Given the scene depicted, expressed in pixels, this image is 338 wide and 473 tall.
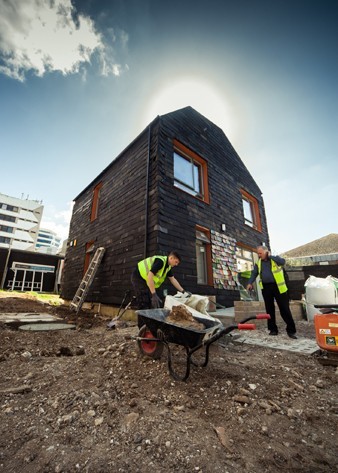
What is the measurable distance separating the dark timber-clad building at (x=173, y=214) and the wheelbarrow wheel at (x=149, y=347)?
2.37 metres

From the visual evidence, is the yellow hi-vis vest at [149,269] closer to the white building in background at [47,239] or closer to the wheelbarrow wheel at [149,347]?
the wheelbarrow wheel at [149,347]

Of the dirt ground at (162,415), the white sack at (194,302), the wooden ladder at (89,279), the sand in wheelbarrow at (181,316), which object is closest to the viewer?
the dirt ground at (162,415)

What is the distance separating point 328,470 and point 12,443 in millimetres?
2046

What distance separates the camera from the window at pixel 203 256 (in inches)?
275

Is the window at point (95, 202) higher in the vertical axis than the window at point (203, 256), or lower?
higher

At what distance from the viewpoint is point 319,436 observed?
155 cm

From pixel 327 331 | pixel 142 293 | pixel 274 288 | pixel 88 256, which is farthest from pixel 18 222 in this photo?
pixel 327 331

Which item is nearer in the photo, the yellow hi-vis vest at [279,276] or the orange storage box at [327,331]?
the orange storage box at [327,331]

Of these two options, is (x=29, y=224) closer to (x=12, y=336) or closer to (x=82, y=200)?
(x=82, y=200)

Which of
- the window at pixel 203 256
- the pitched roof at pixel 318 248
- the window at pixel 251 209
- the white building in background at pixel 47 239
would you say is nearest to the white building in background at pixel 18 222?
the white building in background at pixel 47 239

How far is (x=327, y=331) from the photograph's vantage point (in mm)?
2979

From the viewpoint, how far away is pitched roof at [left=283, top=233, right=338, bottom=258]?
25641 millimetres

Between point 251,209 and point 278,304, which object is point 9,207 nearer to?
point 251,209

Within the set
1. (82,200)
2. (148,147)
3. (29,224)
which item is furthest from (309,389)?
(29,224)
